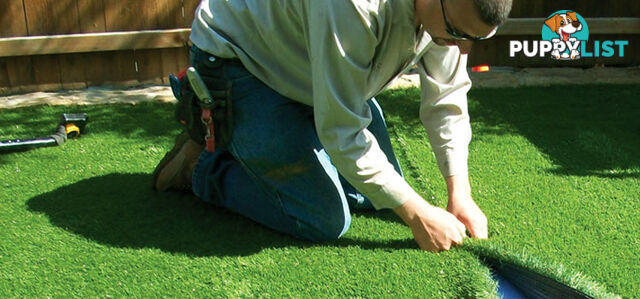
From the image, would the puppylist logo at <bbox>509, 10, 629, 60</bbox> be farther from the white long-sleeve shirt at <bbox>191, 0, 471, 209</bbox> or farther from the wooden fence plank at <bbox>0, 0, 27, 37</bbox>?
the wooden fence plank at <bbox>0, 0, 27, 37</bbox>

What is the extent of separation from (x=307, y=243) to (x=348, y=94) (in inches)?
31.4

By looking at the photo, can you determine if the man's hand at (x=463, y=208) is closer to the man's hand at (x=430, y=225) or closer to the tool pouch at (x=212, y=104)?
the man's hand at (x=430, y=225)

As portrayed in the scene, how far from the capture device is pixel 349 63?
7.70 feet

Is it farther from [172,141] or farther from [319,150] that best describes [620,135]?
A: [172,141]

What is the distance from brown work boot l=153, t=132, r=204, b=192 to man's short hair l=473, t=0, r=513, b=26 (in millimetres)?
1593

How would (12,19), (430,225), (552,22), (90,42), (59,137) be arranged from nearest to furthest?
(430,225) → (59,137) → (12,19) → (90,42) → (552,22)

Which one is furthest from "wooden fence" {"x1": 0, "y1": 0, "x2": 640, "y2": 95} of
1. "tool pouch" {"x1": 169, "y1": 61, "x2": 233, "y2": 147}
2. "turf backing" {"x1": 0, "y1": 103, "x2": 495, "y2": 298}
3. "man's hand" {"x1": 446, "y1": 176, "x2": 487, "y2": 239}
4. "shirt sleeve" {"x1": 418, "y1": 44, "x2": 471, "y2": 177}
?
"man's hand" {"x1": 446, "y1": 176, "x2": 487, "y2": 239}

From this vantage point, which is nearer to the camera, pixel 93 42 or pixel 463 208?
pixel 463 208

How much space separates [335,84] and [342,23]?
22 cm

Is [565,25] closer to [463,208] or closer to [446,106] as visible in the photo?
[446,106]

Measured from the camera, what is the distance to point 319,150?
2.88m

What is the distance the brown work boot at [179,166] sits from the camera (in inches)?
128

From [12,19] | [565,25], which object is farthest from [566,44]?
[12,19]

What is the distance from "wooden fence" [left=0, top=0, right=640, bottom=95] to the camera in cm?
503
